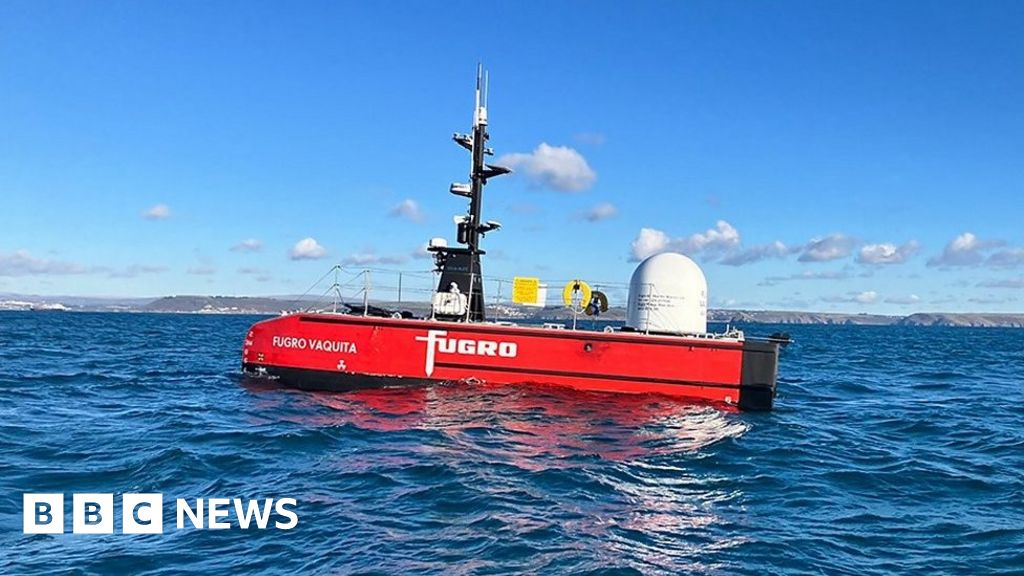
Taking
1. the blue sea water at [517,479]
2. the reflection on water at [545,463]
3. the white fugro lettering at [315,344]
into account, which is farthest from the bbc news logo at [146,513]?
the white fugro lettering at [315,344]

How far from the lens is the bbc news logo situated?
7957mm

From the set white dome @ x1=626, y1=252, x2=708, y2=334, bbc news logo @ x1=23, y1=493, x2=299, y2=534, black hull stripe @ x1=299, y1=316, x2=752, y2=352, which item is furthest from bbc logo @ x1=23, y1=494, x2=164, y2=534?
white dome @ x1=626, y1=252, x2=708, y2=334

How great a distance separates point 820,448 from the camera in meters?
13.3

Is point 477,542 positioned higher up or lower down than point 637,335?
lower down

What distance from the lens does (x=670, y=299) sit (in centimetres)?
1858

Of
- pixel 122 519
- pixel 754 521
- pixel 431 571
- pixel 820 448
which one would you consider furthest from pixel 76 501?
pixel 820 448

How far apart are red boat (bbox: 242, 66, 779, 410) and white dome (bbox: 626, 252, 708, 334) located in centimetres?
3

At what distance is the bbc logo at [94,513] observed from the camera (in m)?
7.92

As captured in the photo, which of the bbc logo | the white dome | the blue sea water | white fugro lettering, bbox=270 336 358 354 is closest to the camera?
the blue sea water

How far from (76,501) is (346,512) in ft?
11.3

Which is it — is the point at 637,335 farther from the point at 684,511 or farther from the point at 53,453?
the point at 53,453

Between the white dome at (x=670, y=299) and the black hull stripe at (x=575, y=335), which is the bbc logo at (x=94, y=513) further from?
the white dome at (x=670, y=299)

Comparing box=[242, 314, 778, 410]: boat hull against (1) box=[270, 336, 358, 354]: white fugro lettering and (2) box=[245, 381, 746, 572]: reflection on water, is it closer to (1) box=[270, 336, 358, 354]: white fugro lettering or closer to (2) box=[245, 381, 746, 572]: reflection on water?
(1) box=[270, 336, 358, 354]: white fugro lettering

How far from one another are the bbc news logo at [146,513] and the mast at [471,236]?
1187cm
